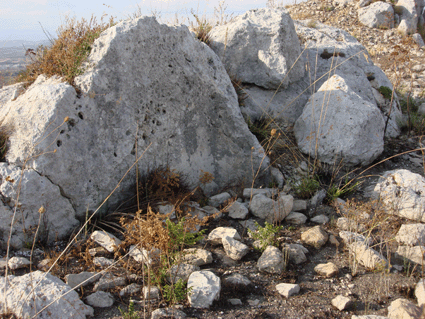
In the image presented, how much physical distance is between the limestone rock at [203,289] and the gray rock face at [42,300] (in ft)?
2.68

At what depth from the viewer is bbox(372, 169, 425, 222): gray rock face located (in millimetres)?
3896

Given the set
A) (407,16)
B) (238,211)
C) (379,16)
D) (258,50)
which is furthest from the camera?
(407,16)

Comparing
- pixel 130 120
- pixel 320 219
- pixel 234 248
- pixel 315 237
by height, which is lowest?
pixel 320 219

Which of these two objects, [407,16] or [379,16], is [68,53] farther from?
[407,16]

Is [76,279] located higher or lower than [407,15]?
lower

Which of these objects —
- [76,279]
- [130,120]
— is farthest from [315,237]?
[130,120]

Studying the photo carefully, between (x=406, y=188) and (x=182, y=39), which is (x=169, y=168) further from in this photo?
(x=406, y=188)

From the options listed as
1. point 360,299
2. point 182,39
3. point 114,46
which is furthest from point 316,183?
point 114,46

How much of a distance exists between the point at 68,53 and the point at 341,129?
406cm

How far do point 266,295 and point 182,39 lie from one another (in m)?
3.54

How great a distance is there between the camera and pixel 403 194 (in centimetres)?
404

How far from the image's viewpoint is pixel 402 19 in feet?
45.5

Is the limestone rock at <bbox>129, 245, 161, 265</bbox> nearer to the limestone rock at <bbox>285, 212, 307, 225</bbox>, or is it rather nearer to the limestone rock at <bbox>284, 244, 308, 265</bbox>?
the limestone rock at <bbox>284, 244, 308, 265</bbox>

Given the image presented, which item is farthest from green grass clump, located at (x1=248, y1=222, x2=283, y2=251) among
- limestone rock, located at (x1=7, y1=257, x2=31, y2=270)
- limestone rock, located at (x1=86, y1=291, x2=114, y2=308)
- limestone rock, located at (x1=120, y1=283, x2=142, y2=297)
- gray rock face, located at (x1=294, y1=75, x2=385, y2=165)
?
limestone rock, located at (x1=7, y1=257, x2=31, y2=270)
